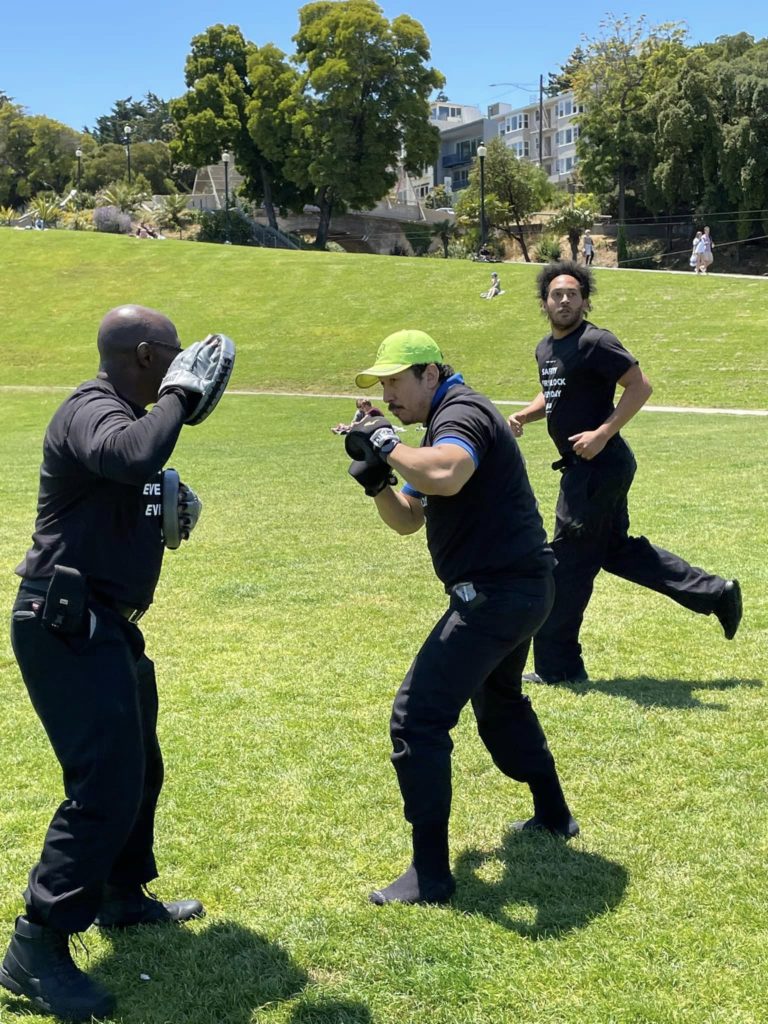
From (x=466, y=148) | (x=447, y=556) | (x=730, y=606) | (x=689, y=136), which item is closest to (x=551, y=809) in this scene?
(x=447, y=556)

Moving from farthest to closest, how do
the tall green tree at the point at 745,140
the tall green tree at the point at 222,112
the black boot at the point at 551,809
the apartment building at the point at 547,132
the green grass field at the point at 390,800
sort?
the apartment building at the point at 547,132 → the tall green tree at the point at 222,112 → the tall green tree at the point at 745,140 → the black boot at the point at 551,809 → the green grass field at the point at 390,800

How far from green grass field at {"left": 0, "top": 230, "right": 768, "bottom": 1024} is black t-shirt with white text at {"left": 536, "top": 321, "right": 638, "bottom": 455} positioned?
1.57m

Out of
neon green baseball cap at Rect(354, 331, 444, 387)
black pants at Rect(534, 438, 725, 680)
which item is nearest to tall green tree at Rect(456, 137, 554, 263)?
black pants at Rect(534, 438, 725, 680)

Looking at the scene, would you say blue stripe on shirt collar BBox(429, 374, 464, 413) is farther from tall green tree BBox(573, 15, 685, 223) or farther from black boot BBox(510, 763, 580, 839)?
tall green tree BBox(573, 15, 685, 223)

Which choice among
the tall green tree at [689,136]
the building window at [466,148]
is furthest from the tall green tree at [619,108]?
the building window at [466,148]

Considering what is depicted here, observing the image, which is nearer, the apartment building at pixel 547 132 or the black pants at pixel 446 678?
the black pants at pixel 446 678

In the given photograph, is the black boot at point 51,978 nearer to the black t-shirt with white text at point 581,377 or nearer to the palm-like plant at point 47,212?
the black t-shirt with white text at point 581,377

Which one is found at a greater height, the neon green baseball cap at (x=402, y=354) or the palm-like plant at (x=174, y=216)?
the palm-like plant at (x=174, y=216)

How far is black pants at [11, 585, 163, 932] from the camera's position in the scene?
2998 millimetres

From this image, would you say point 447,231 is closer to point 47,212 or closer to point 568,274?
point 47,212

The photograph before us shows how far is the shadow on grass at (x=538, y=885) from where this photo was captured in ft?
11.2

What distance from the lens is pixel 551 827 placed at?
401 centimetres

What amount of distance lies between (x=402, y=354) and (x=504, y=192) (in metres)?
58.9

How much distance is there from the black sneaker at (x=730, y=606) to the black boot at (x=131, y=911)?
3.76 m
